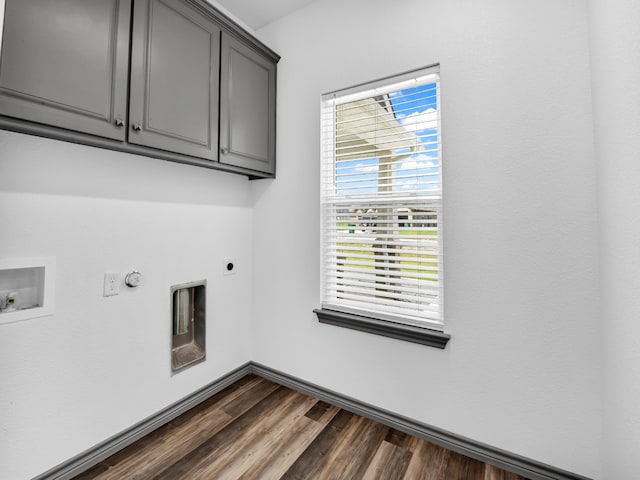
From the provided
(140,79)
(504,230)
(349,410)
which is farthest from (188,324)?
(504,230)

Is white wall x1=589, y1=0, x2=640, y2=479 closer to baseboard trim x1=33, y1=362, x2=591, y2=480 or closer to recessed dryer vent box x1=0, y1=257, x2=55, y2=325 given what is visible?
baseboard trim x1=33, y1=362, x2=591, y2=480

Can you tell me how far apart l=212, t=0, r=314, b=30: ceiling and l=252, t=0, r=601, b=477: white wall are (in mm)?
398

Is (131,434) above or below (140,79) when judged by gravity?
below

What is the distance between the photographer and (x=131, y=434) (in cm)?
167

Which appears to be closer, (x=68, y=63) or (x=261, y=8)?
(x=68, y=63)

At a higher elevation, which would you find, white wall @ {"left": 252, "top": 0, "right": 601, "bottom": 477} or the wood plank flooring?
white wall @ {"left": 252, "top": 0, "right": 601, "bottom": 477}

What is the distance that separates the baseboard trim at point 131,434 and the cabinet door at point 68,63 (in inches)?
60.9

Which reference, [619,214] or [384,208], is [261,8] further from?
[619,214]

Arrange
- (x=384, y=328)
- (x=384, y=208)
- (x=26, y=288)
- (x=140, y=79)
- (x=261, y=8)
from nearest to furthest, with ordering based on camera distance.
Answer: (x=26, y=288)
(x=140, y=79)
(x=384, y=328)
(x=384, y=208)
(x=261, y=8)

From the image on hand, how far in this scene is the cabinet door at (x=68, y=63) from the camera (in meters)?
1.07

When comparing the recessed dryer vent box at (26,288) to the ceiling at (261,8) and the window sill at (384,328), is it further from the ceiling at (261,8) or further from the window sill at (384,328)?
the ceiling at (261,8)

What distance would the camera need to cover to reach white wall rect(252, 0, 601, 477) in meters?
1.36

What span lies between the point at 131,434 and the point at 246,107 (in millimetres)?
2107

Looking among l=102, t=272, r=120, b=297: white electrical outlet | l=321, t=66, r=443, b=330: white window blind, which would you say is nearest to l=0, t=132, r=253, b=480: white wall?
l=102, t=272, r=120, b=297: white electrical outlet
